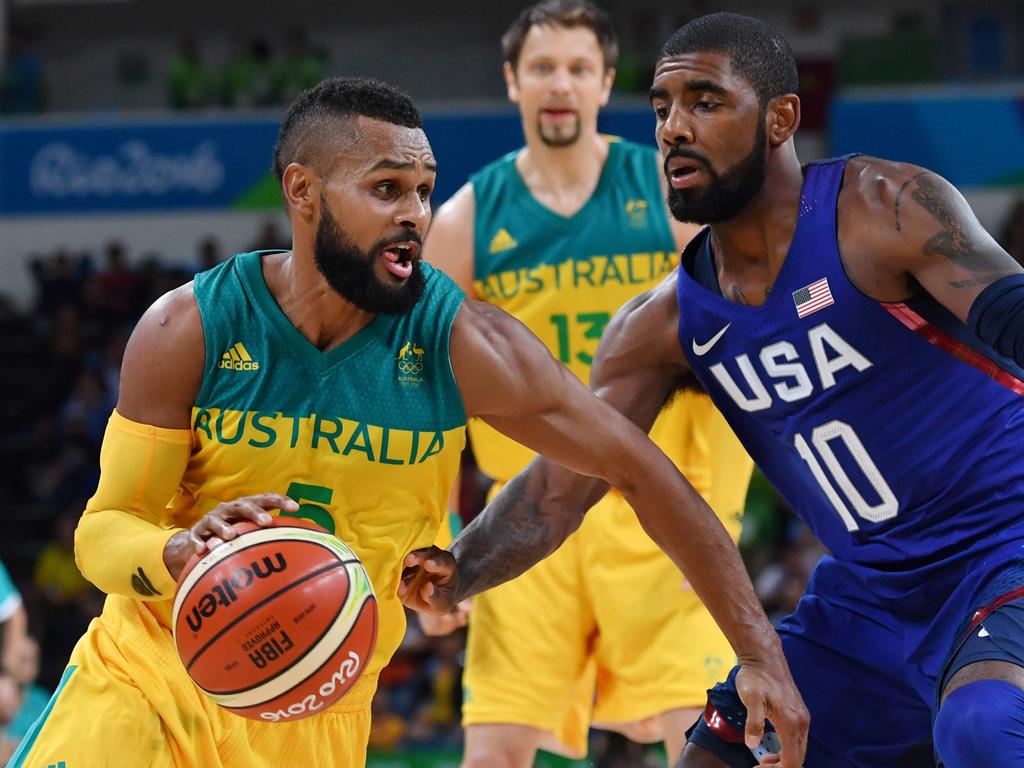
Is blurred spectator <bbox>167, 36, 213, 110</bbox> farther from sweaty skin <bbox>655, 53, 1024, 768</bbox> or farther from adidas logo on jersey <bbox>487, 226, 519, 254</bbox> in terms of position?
sweaty skin <bbox>655, 53, 1024, 768</bbox>

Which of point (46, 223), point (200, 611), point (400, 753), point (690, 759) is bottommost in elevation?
point (400, 753)

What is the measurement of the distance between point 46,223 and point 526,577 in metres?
13.1

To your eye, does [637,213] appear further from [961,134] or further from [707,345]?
[961,134]

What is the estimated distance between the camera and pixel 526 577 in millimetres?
5316

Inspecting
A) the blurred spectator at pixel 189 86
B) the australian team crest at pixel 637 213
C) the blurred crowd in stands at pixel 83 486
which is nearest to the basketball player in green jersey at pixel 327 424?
the australian team crest at pixel 637 213

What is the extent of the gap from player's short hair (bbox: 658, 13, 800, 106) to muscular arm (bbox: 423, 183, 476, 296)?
1641 millimetres

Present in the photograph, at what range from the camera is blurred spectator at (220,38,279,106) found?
16.6 meters

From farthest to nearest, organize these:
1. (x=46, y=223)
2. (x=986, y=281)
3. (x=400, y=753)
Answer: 1. (x=46, y=223)
2. (x=400, y=753)
3. (x=986, y=281)

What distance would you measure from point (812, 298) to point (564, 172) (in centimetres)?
199

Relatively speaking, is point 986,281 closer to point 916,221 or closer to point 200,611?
point 916,221

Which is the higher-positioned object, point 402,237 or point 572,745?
point 402,237

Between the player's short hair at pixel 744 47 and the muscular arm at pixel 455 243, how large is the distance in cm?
164

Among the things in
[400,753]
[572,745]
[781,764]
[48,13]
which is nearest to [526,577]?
[572,745]

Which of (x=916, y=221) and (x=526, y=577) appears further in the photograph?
(x=526, y=577)
